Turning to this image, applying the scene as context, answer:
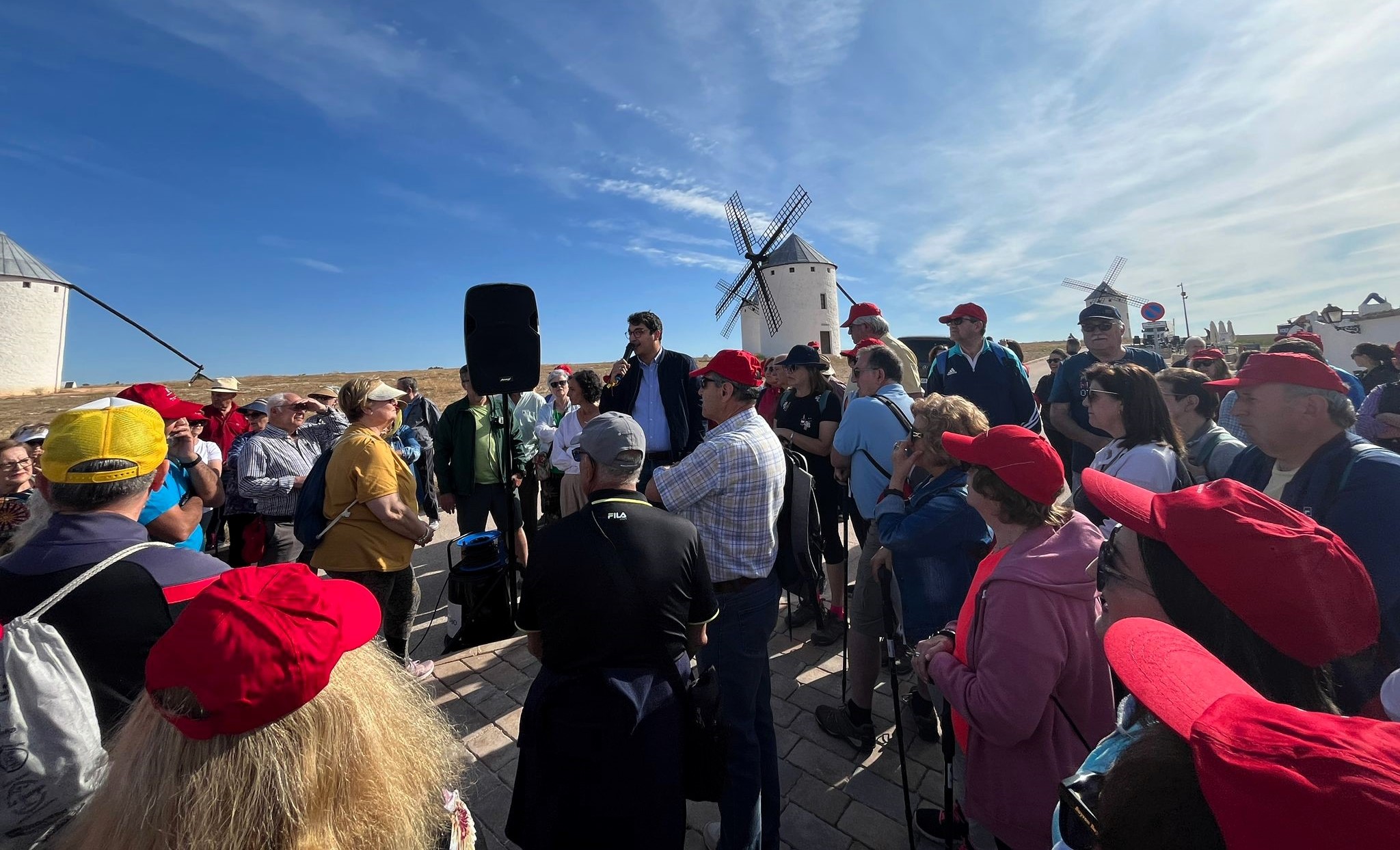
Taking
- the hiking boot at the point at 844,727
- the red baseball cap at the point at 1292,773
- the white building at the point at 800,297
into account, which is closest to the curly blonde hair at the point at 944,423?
the hiking boot at the point at 844,727

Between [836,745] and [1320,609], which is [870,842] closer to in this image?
[836,745]

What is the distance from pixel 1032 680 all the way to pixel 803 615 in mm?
3258

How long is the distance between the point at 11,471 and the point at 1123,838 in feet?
17.8

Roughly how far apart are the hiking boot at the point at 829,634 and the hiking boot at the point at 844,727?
979 millimetres

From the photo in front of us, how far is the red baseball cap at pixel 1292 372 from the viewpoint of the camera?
7.76 ft

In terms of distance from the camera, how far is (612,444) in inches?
80.0

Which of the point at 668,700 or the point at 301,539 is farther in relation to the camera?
the point at 301,539

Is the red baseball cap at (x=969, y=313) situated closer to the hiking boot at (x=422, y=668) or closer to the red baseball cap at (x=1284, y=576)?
the red baseball cap at (x=1284, y=576)

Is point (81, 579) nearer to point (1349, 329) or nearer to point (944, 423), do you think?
point (944, 423)

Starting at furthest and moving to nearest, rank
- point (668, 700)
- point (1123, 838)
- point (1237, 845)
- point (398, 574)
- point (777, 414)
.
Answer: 1. point (777, 414)
2. point (398, 574)
3. point (668, 700)
4. point (1123, 838)
5. point (1237, 845)

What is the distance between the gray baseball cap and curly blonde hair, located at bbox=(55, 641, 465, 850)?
1.06 metres

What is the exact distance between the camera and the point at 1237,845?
55cm

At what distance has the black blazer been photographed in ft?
16.6

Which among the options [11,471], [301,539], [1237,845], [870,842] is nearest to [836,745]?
[870,842]
